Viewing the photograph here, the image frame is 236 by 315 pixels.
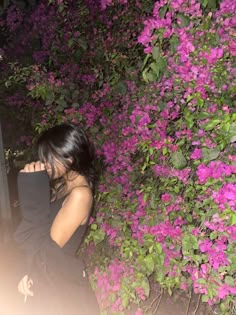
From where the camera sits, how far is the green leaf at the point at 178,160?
1926mm

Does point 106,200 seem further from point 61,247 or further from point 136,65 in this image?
point 61,247

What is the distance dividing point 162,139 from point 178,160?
161 millimetres

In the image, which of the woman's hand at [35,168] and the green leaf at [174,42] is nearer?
the woman's hand at [35,168]

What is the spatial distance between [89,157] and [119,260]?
40.1 inches

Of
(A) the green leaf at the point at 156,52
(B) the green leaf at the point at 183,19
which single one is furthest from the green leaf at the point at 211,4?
(A) the green leaf at the point at 156,52

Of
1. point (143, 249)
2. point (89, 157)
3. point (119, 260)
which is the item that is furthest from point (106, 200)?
point (89, 157)

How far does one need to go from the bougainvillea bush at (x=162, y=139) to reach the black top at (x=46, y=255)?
41 cm

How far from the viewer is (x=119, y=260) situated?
2510 mm

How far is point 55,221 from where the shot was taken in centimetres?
159

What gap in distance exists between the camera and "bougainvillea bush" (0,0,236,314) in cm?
172

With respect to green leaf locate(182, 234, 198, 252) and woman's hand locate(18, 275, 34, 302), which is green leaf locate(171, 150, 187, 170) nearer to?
green leaf locate(182, 234, 198, 252)

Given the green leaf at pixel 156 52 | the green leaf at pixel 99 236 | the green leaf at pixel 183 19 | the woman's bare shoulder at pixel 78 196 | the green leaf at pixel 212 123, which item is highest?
the green leaf at pixel 183 19

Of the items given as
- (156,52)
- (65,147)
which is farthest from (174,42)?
(65,147)

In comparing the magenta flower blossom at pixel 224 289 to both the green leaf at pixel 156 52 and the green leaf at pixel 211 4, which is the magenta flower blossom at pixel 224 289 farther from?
the green leaf at pixel 211 4
